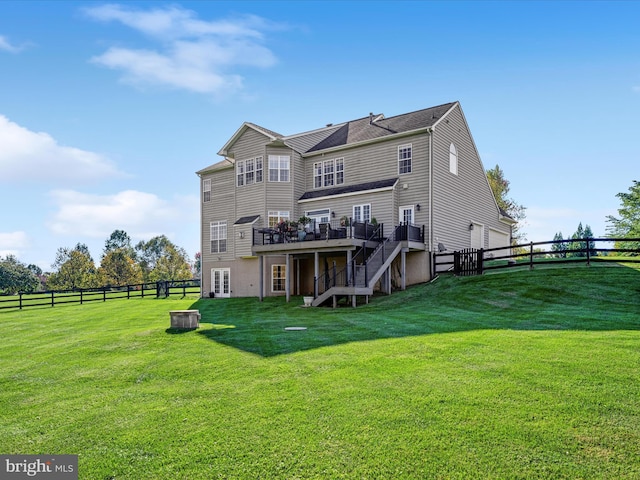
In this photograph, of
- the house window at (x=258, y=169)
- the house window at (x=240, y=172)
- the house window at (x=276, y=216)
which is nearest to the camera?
the house window at (x=276, y=216)

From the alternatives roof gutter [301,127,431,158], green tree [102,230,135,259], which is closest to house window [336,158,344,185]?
roof gutter [301,127,431,158]

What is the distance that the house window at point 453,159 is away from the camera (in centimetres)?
2275

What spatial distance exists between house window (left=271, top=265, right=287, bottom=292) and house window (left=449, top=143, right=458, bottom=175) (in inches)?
435

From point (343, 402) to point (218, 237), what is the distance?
23.5 meters

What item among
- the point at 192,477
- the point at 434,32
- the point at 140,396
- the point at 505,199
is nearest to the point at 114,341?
the point at 140,396

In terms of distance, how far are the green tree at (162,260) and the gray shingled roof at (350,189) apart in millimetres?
51179

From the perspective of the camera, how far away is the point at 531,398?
17.4ft

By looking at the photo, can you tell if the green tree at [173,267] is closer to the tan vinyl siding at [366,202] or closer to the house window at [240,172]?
the house window at [240,172]

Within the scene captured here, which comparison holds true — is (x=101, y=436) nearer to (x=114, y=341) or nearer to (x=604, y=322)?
(x=114, y=341)

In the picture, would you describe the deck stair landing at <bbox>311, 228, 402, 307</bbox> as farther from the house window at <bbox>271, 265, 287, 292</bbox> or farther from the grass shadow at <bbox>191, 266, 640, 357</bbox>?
the house window at <bbox>271, 265, 287, 292</bbox>

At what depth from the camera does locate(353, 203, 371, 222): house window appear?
22.1m

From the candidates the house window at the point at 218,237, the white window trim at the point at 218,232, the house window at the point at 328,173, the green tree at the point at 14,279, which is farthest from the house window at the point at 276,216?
the green tree at the point at 14,279

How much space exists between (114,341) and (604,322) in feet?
38.1

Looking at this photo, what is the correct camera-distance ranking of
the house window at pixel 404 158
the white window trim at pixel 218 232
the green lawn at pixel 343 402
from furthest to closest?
the white window trim at pixel 218 232 → the house window at pixel 404 158 → the green lawn at pixel 343 402
